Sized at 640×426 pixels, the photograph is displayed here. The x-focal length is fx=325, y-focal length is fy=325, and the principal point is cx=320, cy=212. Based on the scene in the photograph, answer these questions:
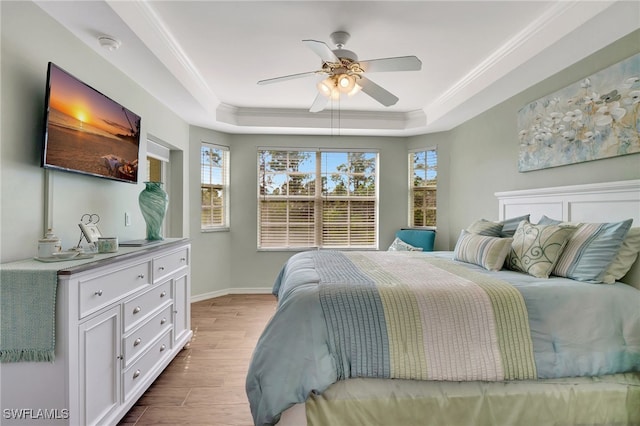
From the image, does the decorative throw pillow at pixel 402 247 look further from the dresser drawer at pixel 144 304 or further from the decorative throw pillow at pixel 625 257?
the dresser drawer at pixel 144 304

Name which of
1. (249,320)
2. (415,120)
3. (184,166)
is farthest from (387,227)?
(184,166)

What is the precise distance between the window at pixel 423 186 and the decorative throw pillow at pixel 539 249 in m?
2.72

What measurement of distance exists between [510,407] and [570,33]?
7.77 ft

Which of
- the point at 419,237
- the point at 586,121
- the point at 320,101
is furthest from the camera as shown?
the point at 419,237

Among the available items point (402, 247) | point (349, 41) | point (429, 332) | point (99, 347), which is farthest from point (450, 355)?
point (402, 247)

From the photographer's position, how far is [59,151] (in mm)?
1909

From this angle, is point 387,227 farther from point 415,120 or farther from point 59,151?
point 59,151

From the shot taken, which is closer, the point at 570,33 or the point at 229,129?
the point at 570,33

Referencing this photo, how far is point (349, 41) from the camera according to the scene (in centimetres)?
265

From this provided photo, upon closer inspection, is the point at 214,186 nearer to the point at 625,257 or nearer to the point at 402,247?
the point at 402,247

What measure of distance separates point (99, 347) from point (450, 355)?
178cm

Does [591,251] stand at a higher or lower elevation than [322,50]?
lower

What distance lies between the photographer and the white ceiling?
6.94 feet

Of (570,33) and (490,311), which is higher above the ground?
(570,33)
